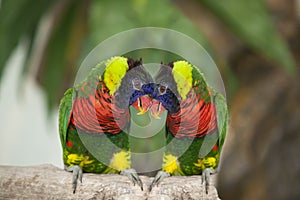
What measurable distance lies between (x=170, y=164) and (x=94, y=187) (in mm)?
49

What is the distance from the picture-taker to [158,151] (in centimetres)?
32

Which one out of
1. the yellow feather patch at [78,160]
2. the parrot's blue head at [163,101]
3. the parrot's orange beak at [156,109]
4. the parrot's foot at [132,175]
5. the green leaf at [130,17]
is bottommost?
the parrot's foot at [132,175]

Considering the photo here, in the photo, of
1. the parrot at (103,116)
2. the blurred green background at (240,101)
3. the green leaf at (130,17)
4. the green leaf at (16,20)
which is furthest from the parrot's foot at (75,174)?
the blurred green background at (240,101)

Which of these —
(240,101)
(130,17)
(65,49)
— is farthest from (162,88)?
(240,101)

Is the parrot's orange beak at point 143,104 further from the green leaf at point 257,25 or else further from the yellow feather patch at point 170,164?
the green leaf at point 257,25

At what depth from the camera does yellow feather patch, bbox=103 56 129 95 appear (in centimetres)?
27

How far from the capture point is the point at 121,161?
308mm

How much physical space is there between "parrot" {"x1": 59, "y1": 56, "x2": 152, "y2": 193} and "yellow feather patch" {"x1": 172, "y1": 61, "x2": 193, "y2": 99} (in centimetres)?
2

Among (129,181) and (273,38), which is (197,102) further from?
(273,38)

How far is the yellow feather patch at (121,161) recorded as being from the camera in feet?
1.01

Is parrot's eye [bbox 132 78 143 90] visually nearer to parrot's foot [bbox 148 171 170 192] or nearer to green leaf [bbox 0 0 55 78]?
parrot's foot [bbox 148 171 170 192]

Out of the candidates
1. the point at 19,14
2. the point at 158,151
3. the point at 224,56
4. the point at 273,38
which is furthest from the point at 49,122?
the point at 158,151

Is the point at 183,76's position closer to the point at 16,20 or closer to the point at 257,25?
the point at 257,25

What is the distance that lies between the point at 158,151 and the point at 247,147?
109 cm
